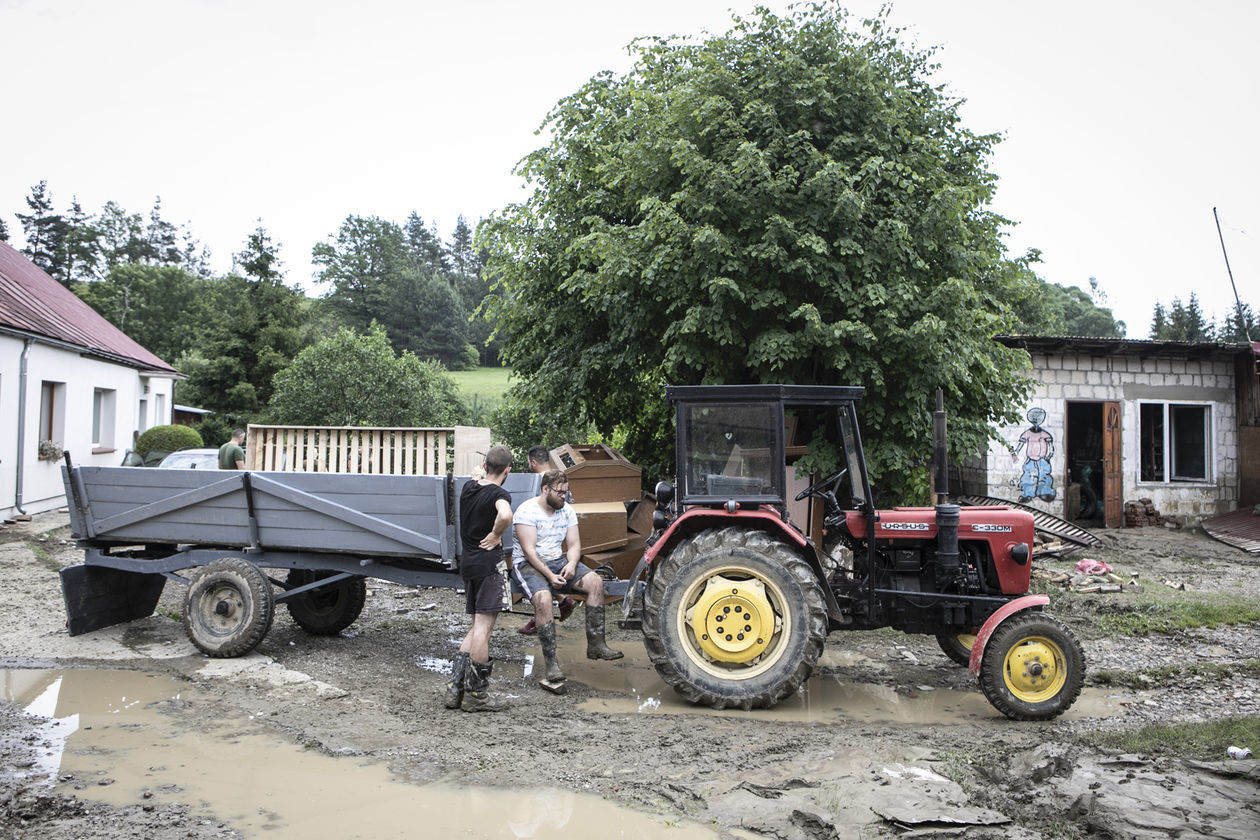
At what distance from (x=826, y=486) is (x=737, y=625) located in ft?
4.13

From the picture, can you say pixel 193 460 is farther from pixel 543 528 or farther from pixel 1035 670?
pixel 1035 670

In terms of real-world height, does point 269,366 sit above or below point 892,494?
above

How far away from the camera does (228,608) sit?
6.81 meters

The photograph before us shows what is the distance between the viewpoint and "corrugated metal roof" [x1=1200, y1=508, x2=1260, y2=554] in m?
13.7

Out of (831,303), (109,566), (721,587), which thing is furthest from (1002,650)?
(109,566)

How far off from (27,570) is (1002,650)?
1088 centimetres

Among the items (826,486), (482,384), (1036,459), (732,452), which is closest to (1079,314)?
(482,384)

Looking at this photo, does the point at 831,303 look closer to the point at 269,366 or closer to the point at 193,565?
the point at 193,565

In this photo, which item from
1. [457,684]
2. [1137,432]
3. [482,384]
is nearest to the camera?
[457,684]

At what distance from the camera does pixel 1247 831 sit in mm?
3729

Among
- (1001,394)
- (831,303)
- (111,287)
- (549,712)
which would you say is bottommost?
(549,712)

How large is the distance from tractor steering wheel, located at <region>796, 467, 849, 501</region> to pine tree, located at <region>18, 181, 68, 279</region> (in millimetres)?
69533

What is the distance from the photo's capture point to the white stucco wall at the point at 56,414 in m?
15.3

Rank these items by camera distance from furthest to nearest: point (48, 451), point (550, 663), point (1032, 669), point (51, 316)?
point (51, 316) < point (48, 451) < point (550, 663) < point (1032, 669)
